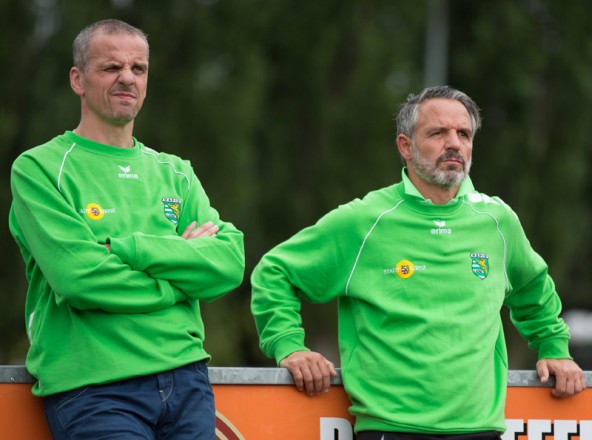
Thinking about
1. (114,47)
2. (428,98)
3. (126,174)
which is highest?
(114,47)

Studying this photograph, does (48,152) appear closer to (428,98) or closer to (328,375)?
(328,375)

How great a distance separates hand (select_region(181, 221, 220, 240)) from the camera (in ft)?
13.9

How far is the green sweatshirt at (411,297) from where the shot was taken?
4.36 m

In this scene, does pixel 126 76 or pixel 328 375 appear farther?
pixel 328 375

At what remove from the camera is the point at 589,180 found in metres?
23.6

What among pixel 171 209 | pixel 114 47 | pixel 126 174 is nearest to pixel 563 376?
pixel 171 209

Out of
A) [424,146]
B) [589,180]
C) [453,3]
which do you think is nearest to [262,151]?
[453,3]

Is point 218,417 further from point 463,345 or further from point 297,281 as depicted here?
point 463,345

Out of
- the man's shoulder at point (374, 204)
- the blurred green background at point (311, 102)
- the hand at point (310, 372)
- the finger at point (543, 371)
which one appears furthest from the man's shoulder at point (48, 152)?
the blurred green background at point (311, 102)

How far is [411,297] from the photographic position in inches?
176

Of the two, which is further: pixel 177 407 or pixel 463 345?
pixel 463 345

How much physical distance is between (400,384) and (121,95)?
1.45 metres

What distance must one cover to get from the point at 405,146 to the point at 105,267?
147 centimetres

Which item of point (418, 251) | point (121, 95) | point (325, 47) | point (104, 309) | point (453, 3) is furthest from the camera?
point (453, 3)
